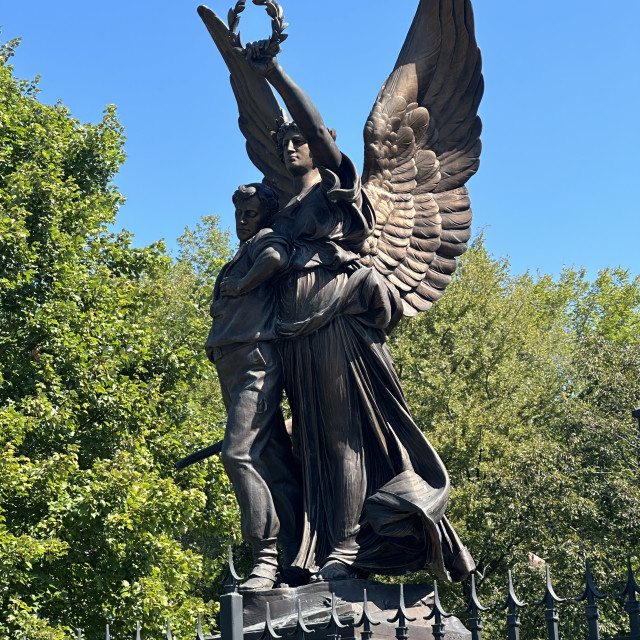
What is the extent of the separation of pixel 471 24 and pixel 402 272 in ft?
5.98

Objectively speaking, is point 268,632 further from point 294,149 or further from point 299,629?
point 294,149

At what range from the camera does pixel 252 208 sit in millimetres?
6934

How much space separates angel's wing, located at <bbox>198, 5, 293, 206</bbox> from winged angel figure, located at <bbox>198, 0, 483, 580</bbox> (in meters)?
0.01

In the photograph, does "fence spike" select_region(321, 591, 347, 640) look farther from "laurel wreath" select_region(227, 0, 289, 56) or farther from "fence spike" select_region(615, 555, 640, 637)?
"laurel wreath" select_region(227, 0, 289, 56)

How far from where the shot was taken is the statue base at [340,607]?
5.77m

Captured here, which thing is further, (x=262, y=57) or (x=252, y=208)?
(x=252, y=208)

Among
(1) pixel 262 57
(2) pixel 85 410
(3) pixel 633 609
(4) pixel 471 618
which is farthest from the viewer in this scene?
(2) pixel 85 410

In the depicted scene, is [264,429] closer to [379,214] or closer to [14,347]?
[379,214]

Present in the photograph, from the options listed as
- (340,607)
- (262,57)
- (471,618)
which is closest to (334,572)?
(340,607)

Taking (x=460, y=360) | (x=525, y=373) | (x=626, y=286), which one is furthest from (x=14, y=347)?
(x=626, y=286)

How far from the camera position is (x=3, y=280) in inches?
648

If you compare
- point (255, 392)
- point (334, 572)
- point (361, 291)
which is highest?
point (361, 291)

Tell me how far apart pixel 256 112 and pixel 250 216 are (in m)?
1.06

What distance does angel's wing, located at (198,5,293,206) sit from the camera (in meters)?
7.50
